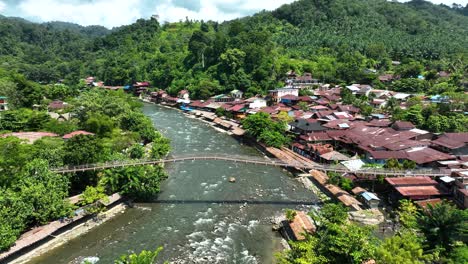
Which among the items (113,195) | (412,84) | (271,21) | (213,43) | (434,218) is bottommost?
(113,195)

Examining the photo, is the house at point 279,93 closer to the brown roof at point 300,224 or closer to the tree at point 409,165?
the tree at point 409,165

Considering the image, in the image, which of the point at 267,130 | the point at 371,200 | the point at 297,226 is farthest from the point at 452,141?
the point at 297,226

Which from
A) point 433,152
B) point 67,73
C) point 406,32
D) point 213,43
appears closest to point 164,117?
point 213,43

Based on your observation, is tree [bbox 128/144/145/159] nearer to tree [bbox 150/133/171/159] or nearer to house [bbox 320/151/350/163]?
tree [bbox 150/133/171/159]

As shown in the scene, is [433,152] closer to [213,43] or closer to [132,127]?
[132,127]

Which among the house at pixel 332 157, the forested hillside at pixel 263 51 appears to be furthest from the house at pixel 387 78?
the house at pixel 332 157

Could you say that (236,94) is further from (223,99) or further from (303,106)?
(303,106)
